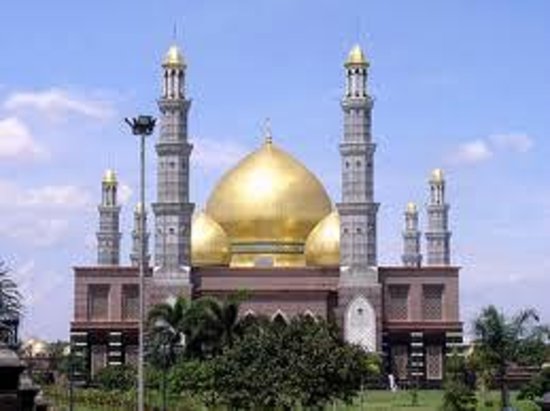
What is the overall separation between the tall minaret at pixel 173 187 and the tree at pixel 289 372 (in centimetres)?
3468

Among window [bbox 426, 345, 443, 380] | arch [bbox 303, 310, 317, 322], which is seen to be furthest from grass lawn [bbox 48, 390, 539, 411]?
window [bbox 426, 345, 443, 380]

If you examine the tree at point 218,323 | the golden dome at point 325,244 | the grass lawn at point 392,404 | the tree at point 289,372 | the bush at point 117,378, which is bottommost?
the grass lawn at point 392,404

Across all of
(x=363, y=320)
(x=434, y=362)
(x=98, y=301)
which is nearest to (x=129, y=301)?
(x=98, y=301)

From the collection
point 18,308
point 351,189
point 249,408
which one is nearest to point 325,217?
point 351,189

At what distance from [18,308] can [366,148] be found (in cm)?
5647

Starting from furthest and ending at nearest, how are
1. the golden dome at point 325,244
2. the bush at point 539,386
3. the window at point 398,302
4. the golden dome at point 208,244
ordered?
the golden dome at point 208,244 → the golden dome at point 325,244 → the window at point 398,302 → the bush at point 539,386

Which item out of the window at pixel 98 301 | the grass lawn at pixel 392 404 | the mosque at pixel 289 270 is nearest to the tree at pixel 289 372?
the grass lawn at pixel 392 404

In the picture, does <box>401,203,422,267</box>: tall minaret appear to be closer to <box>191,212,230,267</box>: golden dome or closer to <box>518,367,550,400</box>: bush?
<box>191,212,230,267</box>: golden dome

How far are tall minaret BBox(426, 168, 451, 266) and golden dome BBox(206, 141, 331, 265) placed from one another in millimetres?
9865

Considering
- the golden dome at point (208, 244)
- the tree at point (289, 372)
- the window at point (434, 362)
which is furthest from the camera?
the golden dome at point (208, 244)

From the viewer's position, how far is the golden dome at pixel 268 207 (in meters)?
83.8

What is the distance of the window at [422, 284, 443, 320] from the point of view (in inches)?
3169

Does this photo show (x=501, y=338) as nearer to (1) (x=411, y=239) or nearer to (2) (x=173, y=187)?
(2) (x=173, y=187)

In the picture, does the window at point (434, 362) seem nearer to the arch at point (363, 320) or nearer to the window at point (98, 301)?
the arch at point (363, 320)
